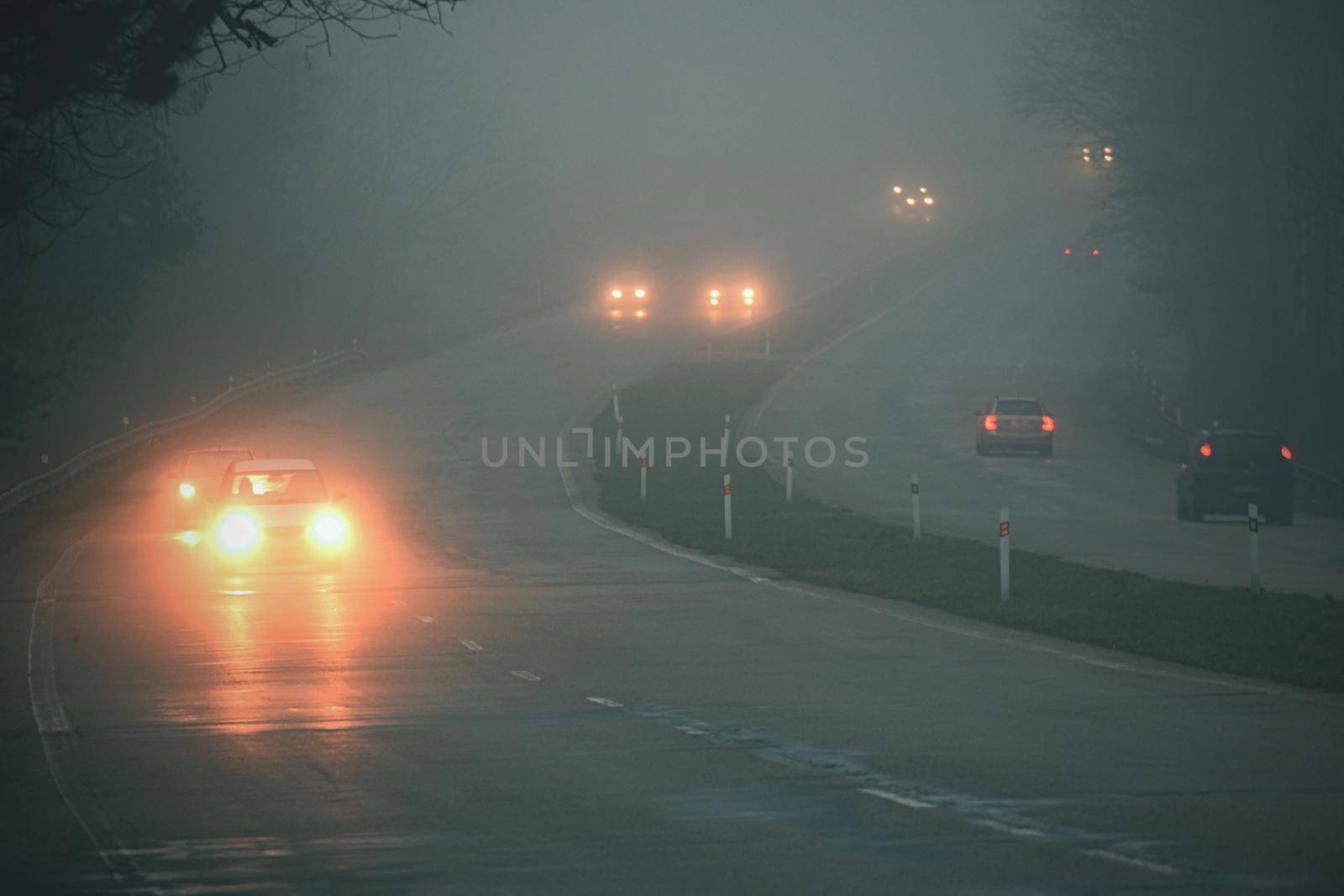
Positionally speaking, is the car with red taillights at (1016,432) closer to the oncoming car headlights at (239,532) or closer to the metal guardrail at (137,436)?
the metal guardrail at (137,436)

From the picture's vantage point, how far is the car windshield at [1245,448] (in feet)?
107

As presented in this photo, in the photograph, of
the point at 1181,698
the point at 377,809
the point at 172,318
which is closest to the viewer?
the point at 377,809

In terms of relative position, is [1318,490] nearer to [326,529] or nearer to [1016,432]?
[1016,432]

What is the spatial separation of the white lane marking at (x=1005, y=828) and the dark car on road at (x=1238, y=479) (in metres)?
25.0

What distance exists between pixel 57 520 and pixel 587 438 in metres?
19.2

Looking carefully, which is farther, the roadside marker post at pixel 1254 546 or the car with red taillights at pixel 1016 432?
the car with red taillights at pixel 1016 432

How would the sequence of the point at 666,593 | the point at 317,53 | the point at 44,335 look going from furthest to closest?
the point at 317,53 < the point at 44,335 < the point at 666,593

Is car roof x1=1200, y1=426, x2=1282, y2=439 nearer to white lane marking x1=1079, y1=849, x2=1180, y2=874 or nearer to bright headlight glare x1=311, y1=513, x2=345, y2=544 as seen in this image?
bright headlight glare x1=311, y1=513, x2=345, y2=544

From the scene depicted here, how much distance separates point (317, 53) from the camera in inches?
4158

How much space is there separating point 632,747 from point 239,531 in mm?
15002

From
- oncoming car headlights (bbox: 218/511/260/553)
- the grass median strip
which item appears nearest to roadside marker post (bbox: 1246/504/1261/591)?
the grass median strip

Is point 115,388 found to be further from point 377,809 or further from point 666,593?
point 377,809

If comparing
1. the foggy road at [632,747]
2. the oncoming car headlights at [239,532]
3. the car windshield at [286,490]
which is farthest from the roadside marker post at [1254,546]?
the oncoming car headlights at [239,532]

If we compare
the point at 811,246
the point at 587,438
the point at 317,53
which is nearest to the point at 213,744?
the point at 587,438
